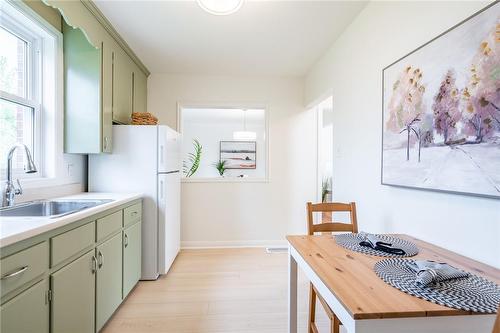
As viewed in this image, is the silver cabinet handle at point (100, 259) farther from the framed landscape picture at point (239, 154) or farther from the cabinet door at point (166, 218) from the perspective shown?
the framed landscape picture at point (239, 154)

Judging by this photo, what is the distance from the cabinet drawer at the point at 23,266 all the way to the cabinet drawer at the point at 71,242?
0.17 ft

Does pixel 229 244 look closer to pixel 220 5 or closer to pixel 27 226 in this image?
pixel 27 226

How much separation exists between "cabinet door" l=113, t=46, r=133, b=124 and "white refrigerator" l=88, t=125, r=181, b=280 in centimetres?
24

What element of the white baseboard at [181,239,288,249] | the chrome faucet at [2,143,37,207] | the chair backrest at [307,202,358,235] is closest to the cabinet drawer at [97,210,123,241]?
the chrome faucet at [2,143,37,207]

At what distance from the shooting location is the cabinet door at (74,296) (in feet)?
4.23

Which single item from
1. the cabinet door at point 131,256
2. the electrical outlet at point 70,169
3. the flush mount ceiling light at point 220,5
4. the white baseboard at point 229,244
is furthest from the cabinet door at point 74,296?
the white baseboard at point 229,244

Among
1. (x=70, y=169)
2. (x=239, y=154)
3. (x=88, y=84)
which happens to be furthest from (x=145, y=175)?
(x=239, y=154)

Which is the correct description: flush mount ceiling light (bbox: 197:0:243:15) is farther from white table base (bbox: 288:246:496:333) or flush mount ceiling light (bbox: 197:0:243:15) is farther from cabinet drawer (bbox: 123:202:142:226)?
white table base (bbox: 288:246:496:333)

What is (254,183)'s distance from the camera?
3783 millimetres

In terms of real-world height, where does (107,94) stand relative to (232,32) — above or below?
below

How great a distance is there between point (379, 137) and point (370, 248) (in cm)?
96

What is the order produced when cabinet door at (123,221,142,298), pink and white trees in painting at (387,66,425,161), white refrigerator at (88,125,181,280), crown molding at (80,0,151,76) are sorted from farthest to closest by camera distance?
white refrigerator at (88,125,181,280), cabinet door at (123,221,142,298), crown molding at (80,0,151,76), pink and white trees in painting at (387,66,425,161)

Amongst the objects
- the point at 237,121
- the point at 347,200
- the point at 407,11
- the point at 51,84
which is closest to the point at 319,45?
the point at 407,11

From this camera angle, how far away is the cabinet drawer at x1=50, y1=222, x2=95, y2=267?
1.27m
